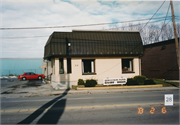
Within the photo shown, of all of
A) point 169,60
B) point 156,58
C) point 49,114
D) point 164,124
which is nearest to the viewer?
point 164,124

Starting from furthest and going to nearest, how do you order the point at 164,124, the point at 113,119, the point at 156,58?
the point at 156,58 → the point at 113,119 → the point at 164,124

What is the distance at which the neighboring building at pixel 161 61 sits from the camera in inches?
910

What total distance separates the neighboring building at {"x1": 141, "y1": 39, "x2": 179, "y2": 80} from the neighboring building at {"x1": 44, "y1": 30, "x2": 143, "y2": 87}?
5.52 meters

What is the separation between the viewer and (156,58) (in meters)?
26.2

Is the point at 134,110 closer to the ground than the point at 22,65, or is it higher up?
closer to the ground

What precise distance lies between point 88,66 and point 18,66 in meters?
35.7

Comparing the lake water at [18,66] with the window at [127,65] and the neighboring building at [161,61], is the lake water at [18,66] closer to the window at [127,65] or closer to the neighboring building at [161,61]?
the neighboring building at [161,61]

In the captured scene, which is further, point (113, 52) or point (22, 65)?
point (22, 65)

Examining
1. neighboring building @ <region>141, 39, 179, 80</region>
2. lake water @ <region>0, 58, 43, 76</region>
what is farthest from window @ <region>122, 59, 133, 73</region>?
lake water @ <region>0, 58, 43, 76</region>

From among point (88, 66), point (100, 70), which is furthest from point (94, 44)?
point (100, 70)

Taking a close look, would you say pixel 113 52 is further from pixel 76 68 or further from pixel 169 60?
pixel 169 60

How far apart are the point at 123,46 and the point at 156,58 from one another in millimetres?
8564

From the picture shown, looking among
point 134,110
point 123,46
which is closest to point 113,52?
point 123,46

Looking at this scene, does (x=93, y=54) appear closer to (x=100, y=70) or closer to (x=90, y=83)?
(x=100, y=70)
